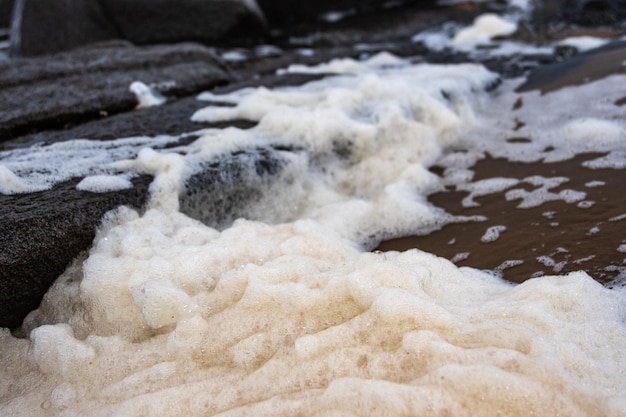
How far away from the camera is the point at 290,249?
2604 millimetres

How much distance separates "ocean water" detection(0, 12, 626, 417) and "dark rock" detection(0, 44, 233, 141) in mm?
735

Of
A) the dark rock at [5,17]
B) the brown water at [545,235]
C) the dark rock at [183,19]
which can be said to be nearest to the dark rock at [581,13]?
the dark rock at [183,19]

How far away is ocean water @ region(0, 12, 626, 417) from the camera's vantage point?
5.53 feet

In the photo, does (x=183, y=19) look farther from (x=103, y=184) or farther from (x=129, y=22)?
(x=103, y=184)

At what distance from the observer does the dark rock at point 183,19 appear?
7.42m

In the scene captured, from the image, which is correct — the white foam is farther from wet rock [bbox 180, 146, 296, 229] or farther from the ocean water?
wet rock [bbox 180, 146, 296, 229]

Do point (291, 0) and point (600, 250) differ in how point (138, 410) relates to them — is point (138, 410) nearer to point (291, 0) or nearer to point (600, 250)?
point (600, 250)

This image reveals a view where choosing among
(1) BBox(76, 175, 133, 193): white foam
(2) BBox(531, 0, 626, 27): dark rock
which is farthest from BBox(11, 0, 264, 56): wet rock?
(1) BBox(76, 175, 133, 193): white foam

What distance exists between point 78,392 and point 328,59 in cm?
484

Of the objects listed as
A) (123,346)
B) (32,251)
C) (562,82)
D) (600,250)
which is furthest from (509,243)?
(562,82)

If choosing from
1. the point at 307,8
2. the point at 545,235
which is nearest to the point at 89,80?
the point at 545,235

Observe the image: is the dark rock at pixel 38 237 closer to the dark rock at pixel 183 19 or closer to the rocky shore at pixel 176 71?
the rocky shore at pixel 176 71

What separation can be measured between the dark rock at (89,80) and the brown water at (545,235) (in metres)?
2.72

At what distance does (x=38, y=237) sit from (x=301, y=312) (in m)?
→ 1.24
